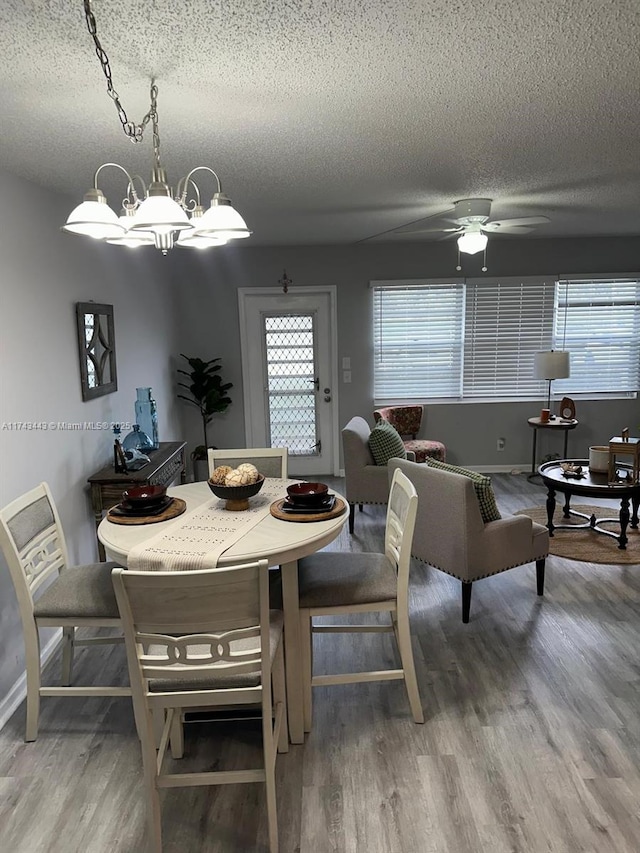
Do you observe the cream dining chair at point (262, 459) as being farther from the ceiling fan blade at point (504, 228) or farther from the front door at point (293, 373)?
the front door at point (293, 373)

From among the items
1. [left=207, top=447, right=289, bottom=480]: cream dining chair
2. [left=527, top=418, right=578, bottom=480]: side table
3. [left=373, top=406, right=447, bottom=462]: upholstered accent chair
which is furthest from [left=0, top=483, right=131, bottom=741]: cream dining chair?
[left=527, top=418, right=578, bottom=480]: side table

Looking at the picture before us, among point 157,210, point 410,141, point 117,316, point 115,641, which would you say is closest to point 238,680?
point 115,641

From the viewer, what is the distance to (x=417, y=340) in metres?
5.85

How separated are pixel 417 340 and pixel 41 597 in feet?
14.6

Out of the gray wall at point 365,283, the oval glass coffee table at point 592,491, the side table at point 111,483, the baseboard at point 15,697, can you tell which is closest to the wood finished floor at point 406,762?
the baseboard at point 15,697

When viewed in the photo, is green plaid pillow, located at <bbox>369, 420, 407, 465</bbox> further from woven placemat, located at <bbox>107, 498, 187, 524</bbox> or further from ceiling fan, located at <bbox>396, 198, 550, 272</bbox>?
woven placemat, located at <bbox>107, 498, 187, 524</bbox>

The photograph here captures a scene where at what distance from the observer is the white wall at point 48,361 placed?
2557mm

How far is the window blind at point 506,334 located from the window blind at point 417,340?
0.13m

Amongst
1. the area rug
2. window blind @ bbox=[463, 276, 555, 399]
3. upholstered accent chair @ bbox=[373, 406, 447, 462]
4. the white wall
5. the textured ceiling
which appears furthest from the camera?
window blind @ bbox=[463, 276, 555, 399]

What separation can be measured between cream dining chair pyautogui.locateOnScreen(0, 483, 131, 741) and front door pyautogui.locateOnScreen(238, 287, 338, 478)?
3615mm

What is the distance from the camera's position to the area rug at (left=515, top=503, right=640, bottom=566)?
3.73 metres

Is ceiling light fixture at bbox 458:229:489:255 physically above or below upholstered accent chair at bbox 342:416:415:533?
above

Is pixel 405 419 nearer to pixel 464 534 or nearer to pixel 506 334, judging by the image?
pixel 506 334

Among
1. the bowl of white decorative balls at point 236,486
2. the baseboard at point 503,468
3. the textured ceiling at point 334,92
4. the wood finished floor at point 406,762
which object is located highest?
the textured ceiling at point 334,92
